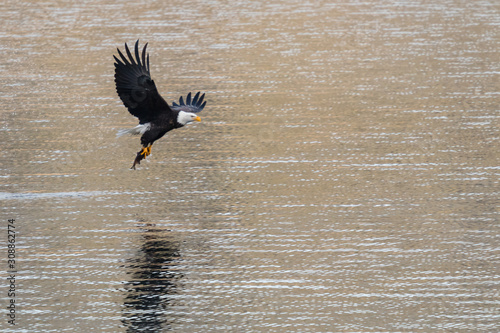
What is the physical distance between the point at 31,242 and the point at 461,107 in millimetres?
9535

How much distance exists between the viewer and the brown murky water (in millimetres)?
9055

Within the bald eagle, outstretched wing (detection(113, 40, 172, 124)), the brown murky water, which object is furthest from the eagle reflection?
outstretched wing (detection(113, 40, 172, 124))

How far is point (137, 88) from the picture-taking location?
12.3 meters

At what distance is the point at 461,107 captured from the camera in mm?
17594

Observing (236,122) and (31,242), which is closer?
(31,242)

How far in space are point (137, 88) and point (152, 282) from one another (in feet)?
11.7

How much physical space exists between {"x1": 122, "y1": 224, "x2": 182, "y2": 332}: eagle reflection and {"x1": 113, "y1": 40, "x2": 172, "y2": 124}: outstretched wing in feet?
6.23

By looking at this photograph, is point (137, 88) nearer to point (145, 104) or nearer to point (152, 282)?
point (145, 104)

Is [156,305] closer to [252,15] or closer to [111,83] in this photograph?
[111,83]

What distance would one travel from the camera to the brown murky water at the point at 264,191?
905cm

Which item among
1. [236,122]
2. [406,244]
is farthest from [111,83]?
[406,244]

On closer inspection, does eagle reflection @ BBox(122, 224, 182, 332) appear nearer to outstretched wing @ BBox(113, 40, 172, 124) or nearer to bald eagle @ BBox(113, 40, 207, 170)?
bald eagle @ BBox(113, 40, 207, 170)

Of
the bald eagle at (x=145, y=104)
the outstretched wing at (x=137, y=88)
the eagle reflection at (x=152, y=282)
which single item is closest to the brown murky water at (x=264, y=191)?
the eagle reflection at (x=152, y=282)

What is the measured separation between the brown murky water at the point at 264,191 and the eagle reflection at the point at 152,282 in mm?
26
